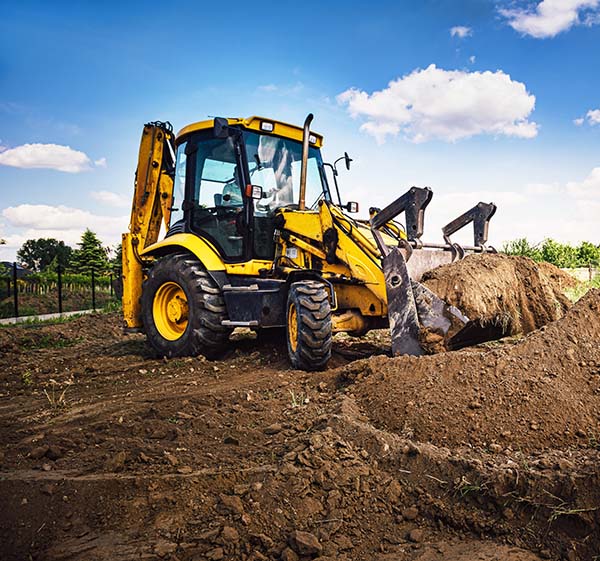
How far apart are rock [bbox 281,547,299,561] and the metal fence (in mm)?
15779

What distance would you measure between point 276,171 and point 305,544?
218 inches

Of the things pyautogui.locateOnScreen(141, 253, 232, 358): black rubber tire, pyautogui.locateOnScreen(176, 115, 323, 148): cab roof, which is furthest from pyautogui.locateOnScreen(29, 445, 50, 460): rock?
pyautogui.locateOnScreen(176, 115, 323, 148): cab roof

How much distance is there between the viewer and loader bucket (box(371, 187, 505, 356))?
545cm

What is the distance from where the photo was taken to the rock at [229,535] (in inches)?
109

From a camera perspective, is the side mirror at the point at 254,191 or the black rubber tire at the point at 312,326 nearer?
the black rubber tire at the point at 312,326

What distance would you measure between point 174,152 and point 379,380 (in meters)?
5.64

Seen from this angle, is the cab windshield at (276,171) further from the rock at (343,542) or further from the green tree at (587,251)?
the green tree at (587,251)

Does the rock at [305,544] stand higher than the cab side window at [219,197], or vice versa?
the cab side window at [219,197]

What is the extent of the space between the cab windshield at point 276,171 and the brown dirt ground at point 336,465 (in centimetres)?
271

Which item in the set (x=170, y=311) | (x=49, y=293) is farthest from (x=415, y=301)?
(x=49, y=293)

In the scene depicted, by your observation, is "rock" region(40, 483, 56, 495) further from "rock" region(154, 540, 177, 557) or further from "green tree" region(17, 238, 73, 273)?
→ "green tree" region(17, 238, 73, 273)

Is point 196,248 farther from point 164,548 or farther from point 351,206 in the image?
point 164,548

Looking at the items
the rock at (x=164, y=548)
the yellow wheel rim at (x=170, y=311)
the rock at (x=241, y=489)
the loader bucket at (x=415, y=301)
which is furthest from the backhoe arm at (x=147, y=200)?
the rock at (x=164, y=548)

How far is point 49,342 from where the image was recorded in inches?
411
